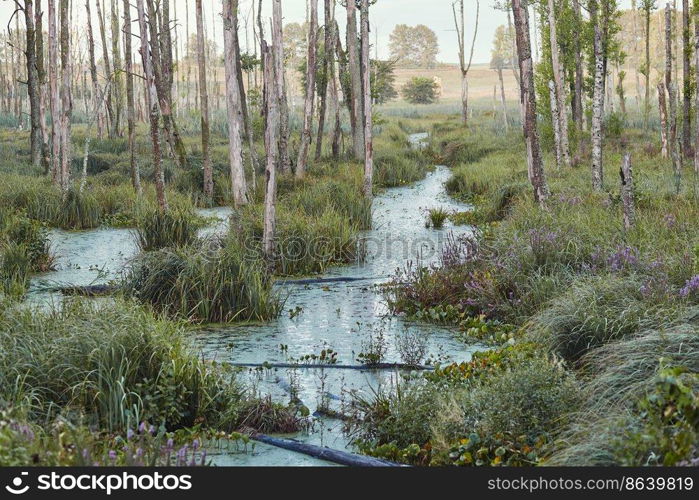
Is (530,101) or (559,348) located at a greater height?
(530,101)

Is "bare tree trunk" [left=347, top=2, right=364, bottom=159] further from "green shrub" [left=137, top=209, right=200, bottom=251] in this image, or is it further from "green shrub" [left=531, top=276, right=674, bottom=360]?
"green shrub" [left=531, top=276, right=674, bottom=360]

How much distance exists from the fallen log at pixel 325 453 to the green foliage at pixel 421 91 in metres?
99.3

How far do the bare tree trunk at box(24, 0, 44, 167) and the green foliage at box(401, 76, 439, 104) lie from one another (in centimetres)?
7951

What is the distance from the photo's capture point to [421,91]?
107m

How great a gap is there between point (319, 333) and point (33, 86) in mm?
18406

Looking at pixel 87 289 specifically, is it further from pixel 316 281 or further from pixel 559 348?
pixel 559 348

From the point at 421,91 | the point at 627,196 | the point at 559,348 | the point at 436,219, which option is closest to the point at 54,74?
the point at 436,219

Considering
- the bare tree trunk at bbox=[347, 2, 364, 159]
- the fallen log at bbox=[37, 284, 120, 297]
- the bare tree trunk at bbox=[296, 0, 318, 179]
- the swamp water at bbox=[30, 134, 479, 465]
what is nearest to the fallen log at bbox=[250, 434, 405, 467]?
the swamp water at bbox=[30, 134, 479, 465]

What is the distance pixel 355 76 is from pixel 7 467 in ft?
84.1

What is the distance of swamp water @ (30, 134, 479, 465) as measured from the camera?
7.44 metres

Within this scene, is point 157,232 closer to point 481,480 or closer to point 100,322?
point 100,322

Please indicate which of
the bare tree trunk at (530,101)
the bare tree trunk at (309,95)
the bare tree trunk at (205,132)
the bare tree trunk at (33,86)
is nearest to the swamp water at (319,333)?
the bare tree trunk at (530,101)

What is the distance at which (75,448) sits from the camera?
15.5 feet

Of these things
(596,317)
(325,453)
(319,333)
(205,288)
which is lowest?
(319,333)
